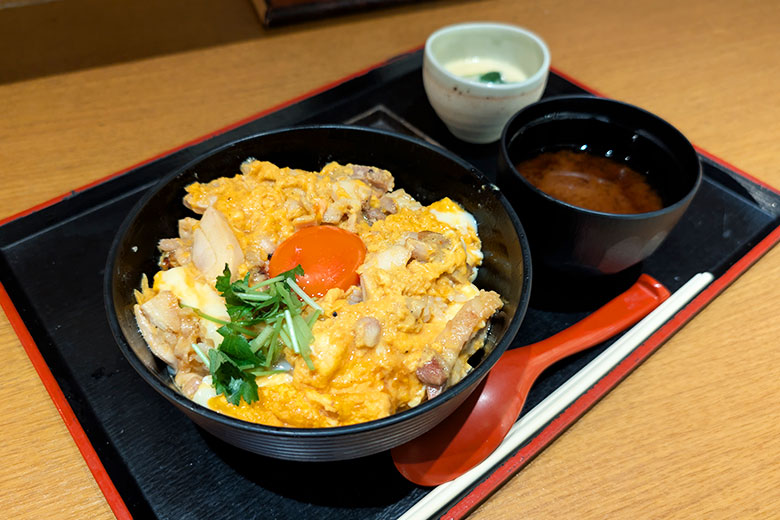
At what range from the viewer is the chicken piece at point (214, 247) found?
1672mm

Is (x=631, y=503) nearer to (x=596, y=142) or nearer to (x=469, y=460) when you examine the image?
(x=469, y=460)

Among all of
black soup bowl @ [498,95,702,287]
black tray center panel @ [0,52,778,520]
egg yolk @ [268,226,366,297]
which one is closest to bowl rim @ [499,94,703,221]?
black soup bowl @ [498,95,702,287]

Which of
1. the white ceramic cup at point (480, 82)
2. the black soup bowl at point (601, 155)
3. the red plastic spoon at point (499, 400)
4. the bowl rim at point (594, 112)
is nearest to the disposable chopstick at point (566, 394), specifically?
the red plastic spoon at point (499, 400)

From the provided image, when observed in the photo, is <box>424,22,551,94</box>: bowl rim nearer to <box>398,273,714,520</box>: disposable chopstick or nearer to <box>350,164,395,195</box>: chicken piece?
<box>350,164,395,195</box>: chicken piece

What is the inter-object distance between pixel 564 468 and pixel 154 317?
1338 millimetres

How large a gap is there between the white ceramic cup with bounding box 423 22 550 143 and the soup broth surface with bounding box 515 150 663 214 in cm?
36

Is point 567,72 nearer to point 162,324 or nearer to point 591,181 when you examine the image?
point 591,181

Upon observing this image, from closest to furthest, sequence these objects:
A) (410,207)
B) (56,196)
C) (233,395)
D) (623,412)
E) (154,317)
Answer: (233,395), (154,317), (623,412), (410,207), (56,196)

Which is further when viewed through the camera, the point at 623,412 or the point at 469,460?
the point at 623,412

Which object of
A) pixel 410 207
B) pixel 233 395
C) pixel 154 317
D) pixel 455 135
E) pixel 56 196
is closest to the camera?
pixel 233 395

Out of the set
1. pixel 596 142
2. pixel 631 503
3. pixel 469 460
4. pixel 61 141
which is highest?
pixel 596 142

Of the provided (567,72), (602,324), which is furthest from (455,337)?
(567,72)

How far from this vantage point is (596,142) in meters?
2.24

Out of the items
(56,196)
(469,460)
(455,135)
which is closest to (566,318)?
(469,460)
